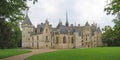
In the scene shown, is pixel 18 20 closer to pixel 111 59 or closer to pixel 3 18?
pixel 3 18

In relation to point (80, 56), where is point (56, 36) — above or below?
above

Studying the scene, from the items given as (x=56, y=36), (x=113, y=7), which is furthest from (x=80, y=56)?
(x=56, y=36)

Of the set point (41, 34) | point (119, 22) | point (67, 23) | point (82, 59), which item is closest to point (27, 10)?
point (82, 59)

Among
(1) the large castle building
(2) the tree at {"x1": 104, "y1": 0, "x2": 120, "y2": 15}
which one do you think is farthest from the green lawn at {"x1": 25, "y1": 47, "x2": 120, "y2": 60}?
(1) the large castle building

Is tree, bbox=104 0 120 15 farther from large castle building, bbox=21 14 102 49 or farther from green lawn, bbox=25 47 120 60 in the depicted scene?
large castle building, bbox=21 14 102 49

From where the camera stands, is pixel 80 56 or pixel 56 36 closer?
pixel 80 56

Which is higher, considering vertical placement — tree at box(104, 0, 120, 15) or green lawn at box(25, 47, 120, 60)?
tree at box(104, 0, 120, 15)

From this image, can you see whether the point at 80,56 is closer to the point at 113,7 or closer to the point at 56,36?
the point at 113,7

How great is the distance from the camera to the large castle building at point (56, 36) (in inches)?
3807

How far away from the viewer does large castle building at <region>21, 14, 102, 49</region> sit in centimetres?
9669

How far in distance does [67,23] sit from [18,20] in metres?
81.7

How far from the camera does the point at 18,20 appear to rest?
111 ft

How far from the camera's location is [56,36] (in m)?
99.0

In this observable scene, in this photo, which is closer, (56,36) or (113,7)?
(113,7)
